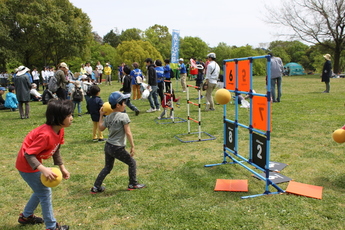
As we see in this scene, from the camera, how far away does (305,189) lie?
4.47 metres

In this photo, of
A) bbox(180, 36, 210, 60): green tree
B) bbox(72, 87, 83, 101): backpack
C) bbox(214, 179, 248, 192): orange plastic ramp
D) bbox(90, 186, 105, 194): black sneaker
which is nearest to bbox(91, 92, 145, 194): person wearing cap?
bbox(90, 186, 105, 194): black sneaker

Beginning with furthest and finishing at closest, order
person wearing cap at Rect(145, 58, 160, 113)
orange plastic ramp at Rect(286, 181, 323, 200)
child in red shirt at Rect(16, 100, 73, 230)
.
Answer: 1. person wearing cap at Rect(145, 58, 160, 113)
2. orange plastic ramp at Rect(286, 181, 323, 200)
3. child in red shirt at Rect(16, 100, 73, 230)

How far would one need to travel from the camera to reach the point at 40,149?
317cm

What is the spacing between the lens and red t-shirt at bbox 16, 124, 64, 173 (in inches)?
124

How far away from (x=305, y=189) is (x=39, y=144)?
12.6 feet

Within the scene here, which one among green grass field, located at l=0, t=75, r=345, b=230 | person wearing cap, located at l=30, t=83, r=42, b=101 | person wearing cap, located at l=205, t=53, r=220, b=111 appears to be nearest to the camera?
green grass field, located at l=0, t=75, r=345, b=230

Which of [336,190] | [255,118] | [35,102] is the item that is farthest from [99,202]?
[35,102]

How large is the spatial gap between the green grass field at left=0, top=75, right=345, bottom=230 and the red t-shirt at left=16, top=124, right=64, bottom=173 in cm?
103

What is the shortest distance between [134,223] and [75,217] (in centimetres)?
88

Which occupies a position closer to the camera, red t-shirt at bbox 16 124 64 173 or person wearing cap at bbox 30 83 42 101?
red t-shirt at bbox 16 124 64 173

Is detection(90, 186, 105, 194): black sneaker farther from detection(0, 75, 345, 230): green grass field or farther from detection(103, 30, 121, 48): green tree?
detection(103, 30, 121, 48): green tree

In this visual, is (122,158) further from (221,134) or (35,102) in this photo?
(35,102)

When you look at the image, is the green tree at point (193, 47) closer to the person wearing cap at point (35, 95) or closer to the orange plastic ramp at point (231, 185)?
the person wearing cap at point (35, 95)

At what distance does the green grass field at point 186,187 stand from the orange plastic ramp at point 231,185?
95 mm
